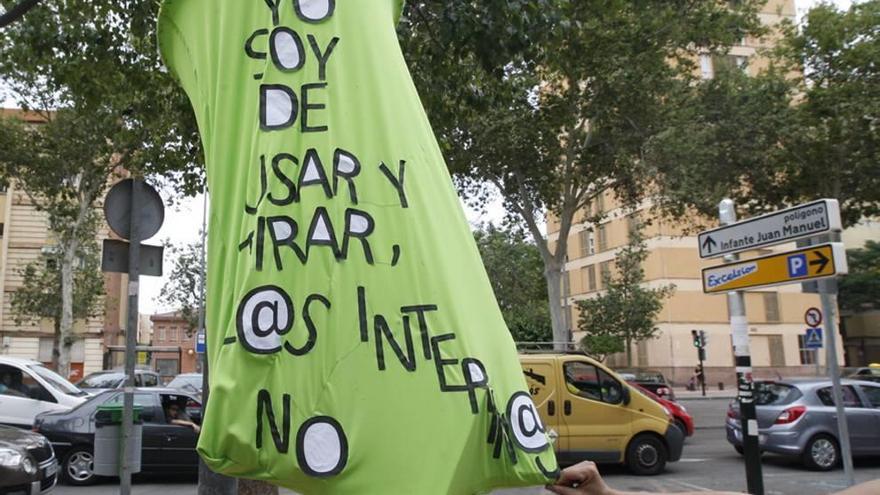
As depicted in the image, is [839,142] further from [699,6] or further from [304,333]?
[304,333]

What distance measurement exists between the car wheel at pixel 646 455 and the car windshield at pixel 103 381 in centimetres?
1353

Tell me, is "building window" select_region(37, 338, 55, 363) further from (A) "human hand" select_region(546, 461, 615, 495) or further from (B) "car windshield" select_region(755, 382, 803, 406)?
(A) "human hand" select_region(546, 461, 615, 495)

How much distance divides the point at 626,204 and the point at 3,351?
33.7 meters

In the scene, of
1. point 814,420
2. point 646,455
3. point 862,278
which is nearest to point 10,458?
point 646,455

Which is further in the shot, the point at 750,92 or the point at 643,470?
the point at 750,92

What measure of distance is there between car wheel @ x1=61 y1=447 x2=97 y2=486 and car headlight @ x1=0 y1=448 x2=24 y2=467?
309 cm

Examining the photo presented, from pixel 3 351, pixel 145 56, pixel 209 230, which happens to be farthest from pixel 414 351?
pixel 3 351

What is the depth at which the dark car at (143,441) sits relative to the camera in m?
10.2

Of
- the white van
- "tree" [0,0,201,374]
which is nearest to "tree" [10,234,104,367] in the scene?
the white van

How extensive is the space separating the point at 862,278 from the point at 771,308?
4756 millimetres

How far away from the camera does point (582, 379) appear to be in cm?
1097

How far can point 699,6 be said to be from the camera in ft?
54.3

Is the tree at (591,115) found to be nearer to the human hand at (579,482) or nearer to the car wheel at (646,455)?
the car wheel at (646,455)

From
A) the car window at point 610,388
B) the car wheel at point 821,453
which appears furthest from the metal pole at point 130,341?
the car wheel at point 821,453
